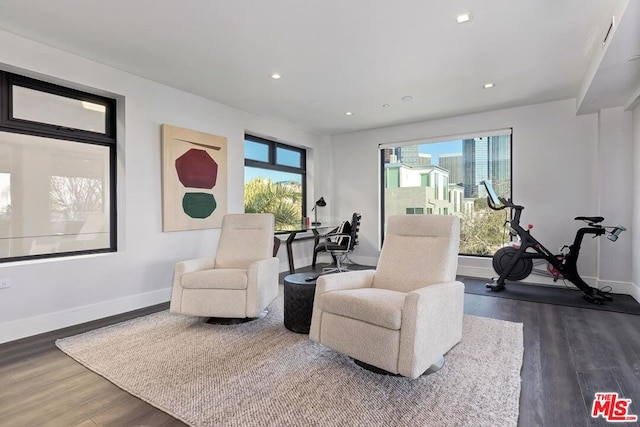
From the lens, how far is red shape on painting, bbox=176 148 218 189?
4.13m

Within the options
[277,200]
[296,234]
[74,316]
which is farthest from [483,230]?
[74,316]

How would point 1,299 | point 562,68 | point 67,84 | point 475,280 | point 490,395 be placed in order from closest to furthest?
point 490,395
point 1,299
point 67,84
point 562,68
point 475,280

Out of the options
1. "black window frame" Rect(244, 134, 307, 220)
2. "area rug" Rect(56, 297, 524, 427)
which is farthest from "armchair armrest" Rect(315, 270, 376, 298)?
"black window frame" Rect(244, 134, 307, 220)

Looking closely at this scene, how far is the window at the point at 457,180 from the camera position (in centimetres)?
523

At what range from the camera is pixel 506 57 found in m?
3.29

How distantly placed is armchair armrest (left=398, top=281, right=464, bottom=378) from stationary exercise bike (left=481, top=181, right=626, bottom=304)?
8.78 feet

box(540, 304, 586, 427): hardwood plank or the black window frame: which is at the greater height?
the black window frame

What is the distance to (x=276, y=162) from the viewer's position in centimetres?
595

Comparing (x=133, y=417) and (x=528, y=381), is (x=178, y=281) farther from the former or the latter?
(x=528, y=381)

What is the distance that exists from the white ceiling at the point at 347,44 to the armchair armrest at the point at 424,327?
6.73 ft

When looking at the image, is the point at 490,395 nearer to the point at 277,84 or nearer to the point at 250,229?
the point at 250,229

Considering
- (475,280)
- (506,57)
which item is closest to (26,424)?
(506,57)

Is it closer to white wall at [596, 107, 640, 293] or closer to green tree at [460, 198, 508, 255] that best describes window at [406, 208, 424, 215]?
green tree at [460, 198, 508, 255]

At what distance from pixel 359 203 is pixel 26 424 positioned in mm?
5435
